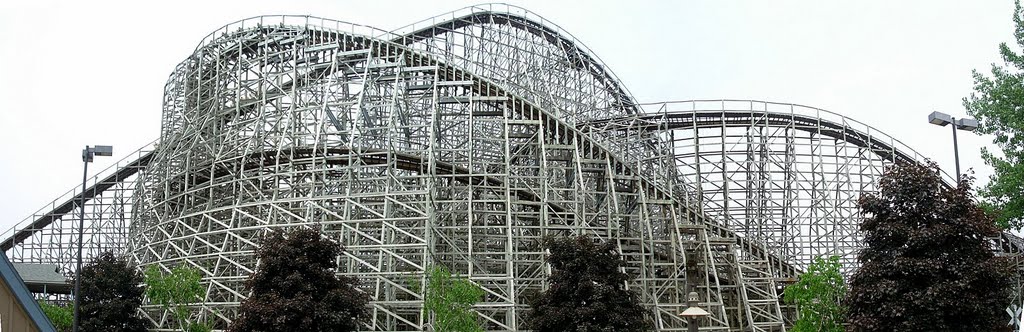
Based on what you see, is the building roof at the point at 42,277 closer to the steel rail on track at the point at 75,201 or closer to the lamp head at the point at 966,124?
the steel rail on track at the point at 75,201

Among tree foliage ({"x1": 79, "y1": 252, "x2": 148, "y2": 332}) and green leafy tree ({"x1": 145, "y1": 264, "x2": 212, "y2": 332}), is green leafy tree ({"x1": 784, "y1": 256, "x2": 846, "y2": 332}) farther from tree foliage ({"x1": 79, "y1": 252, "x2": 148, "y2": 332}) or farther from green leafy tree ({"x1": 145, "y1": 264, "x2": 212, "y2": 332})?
tree foliage ({"x1": 79, "y1": 252, "x2": 148, "y2": 332})

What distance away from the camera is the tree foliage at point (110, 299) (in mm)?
27344

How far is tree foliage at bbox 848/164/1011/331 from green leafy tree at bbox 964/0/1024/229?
147cm

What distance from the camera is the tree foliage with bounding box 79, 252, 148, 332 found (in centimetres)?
2734

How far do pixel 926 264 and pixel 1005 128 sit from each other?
4.70 m

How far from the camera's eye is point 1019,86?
69.9 ft

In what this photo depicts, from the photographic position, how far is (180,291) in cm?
2527

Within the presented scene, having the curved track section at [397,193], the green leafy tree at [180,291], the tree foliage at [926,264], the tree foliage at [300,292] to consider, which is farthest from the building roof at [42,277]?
the tree foliage at [926,264]

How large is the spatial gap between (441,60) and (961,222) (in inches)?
651

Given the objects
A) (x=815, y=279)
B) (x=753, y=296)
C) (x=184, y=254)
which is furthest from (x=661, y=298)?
(x=184, y=254)

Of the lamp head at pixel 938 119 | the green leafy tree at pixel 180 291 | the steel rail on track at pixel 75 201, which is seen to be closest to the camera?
the lamp head at pixel 938 119

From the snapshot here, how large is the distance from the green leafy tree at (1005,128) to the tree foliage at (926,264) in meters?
1.47

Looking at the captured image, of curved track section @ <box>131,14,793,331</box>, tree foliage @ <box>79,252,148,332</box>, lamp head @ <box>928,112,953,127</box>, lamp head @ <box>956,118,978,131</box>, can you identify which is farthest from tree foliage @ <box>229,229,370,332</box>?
lamp head @ <box>956,118,978,131</box>

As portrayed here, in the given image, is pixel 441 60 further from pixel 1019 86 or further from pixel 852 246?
pixel 1019 86
